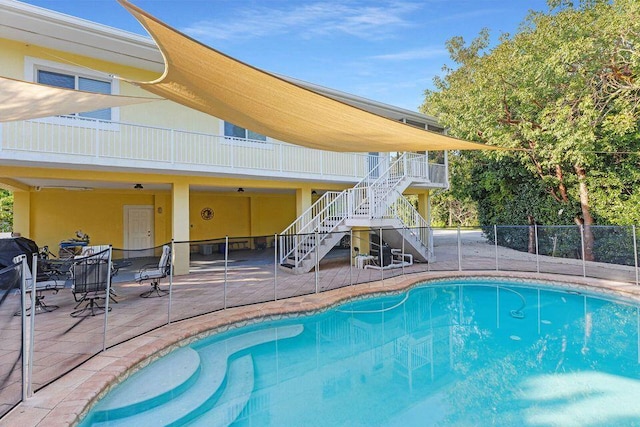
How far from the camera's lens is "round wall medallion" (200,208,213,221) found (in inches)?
655

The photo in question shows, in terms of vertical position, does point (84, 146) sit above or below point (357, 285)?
above

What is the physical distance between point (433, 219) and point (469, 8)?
2679 centimetres

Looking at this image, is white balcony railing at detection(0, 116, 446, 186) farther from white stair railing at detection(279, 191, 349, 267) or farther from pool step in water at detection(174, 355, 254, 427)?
pool step in water at detection(174, 355, 254, 427)

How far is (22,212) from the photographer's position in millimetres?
12109

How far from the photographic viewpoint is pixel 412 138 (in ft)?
18.9

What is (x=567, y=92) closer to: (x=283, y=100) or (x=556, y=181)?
(x=556, y=181)

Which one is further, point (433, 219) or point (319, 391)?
point (433, 219)

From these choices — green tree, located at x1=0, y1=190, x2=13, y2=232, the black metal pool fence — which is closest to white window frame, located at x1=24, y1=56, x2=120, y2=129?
the black metal pool fence

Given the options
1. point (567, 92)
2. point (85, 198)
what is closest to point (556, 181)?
point (567, 92)

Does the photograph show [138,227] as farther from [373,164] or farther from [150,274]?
[373,164]

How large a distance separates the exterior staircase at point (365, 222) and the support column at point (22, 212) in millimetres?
9233

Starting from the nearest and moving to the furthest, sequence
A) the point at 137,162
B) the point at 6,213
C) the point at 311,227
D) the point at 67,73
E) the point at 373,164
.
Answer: the point at 137,162 < the point at 67,73 < the point at 311,227 < the point at 373,164 < the point at 6,213

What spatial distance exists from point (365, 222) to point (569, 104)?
24.1 feet

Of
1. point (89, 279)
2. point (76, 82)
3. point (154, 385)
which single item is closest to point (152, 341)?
point (154, 385)
